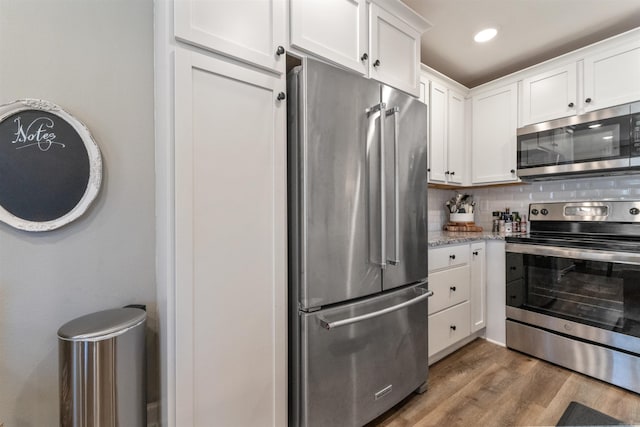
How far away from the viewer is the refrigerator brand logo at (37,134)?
1084 mm

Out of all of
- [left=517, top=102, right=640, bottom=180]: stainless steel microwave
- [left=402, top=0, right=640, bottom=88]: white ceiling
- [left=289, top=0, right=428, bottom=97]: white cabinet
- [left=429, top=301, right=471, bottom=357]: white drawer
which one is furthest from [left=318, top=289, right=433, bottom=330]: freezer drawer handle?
[left=402, top=0, right=640, bottom=88]: white ceiling

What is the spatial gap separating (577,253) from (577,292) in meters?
0.30

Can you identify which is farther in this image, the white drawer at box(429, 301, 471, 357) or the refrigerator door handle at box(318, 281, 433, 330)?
the white drawer at box(429, 301, 471, 357)

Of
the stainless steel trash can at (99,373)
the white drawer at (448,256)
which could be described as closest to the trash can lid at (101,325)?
the stainless steel trash can at (99,373)

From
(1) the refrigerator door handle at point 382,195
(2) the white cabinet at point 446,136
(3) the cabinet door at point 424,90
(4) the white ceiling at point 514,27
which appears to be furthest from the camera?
(2) the white cabinet at point 446,136

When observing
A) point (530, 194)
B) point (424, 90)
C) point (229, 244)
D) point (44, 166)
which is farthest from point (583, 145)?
point (44, 166)

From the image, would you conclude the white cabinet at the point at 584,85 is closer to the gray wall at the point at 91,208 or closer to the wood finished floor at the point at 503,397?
the wood finished floor at the point at 503,397

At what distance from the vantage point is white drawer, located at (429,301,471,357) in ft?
6.67

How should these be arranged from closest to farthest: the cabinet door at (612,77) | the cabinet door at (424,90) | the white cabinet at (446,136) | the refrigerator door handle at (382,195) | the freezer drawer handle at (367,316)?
the freezer drawer handle at (367,316) → the refrigerator door handle at (382,195) → the cabinet door at (612,77) → the cabinet door at (424,90) → the white cabinet at (446,136)

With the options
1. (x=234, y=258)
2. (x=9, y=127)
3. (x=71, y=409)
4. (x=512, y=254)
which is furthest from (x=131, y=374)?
(x=512, y=254)

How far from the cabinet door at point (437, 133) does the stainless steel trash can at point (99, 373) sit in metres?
2.40

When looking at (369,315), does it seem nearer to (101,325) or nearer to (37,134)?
(101,325)

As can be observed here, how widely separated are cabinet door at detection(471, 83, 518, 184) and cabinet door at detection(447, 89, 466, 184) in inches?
5.6

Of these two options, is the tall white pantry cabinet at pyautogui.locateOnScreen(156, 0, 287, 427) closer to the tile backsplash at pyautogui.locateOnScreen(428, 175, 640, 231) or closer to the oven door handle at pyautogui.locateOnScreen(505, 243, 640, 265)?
the oven door handle at pyautogui.locateOnScreen(505, 243, 640, 265)
